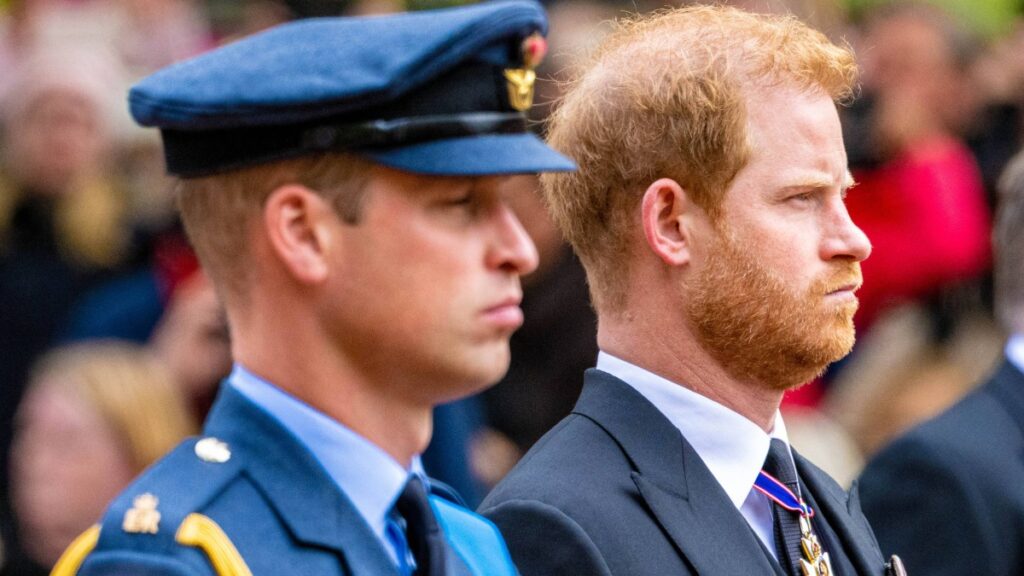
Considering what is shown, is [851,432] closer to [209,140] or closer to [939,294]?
[939,294]

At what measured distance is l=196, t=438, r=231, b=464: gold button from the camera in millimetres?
2406

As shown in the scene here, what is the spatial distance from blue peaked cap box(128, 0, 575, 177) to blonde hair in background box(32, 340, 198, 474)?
5.78 feet

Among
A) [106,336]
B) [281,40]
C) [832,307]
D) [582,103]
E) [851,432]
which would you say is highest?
[281,40]

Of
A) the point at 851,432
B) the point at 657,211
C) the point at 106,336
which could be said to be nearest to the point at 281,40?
the point at 657,211

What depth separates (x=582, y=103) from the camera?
3281mm

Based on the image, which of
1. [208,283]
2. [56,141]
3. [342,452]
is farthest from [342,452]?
[56,141]

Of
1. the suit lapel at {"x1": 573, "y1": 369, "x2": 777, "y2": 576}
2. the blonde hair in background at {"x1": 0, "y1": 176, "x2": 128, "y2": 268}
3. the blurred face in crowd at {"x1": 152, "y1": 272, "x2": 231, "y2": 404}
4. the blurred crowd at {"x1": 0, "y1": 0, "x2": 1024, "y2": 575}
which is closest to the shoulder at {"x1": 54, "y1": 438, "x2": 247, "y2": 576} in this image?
the suit lapel at {"x1": 573, "y1": 369, "x2": 777, "y2": 576}

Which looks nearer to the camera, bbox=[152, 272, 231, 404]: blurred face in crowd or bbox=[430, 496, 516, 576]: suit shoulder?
bbox=[430, 496, 516, 576]: suit shoulder

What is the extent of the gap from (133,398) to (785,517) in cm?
185

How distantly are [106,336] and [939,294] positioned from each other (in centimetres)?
336

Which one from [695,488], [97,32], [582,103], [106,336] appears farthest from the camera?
[97,32]

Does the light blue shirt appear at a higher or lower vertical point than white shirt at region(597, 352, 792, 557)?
higher

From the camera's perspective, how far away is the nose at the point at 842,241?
3.08 m

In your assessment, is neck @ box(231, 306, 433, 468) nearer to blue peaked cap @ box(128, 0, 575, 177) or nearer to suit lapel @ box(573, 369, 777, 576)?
blue peaked cap @ box(128, 0, 575, 177)
